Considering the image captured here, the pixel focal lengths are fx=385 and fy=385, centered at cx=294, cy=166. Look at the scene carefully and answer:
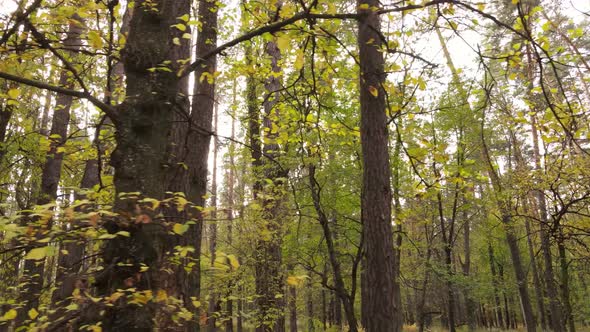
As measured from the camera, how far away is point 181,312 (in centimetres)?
196

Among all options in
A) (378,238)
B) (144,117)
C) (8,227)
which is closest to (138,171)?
(144,117)

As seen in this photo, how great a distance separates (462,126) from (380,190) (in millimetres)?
11957

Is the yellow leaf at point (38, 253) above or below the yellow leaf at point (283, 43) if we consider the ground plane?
below

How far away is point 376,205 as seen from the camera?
4711 millimetres

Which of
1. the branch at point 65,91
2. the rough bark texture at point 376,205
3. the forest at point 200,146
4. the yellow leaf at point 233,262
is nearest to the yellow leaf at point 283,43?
the forest at point 200,146

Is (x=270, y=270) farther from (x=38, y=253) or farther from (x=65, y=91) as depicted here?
(x=38, y=253)

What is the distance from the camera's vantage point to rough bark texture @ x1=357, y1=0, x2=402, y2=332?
4414 millimetres

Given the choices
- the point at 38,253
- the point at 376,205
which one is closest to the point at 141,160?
the point at 38,253

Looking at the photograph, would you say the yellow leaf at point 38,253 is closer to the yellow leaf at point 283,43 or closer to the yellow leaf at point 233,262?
the yellow leaf at point 233,262

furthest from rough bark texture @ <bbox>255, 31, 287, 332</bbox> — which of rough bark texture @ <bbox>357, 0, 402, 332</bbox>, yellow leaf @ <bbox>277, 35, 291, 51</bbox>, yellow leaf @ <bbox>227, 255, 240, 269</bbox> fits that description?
yellow leaf @ <bbox>227, 255, 240, 269</bbox>

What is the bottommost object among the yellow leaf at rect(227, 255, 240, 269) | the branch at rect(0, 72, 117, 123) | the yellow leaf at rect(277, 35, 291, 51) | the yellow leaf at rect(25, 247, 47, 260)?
the yellow leaf at rect(227, 255, 240, 269)

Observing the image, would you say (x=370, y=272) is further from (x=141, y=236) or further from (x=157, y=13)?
(x=157, y=13)

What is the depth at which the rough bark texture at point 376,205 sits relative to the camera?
4.41 meters

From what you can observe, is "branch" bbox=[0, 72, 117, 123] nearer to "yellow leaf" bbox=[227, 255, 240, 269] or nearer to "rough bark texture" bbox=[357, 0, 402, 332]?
"yellow leaf" bbox=[227, 255, 240, 269]
